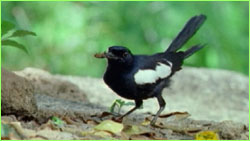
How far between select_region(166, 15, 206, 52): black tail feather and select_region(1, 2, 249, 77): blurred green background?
2.85 m

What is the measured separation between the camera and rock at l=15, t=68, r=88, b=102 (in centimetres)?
626

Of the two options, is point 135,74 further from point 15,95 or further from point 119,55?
point 15,95

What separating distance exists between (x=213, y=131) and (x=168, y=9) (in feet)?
15.9

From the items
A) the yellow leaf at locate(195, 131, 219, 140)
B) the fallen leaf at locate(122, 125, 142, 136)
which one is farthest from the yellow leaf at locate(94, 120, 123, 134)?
the yellow leaf at locate(195, 131, 219, 140)

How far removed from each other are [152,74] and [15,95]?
112 cm

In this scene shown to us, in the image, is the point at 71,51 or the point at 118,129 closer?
the point at 118,129

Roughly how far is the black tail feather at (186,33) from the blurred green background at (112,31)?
2.85 metres

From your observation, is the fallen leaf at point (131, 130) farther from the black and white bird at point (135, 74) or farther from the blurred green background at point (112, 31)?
the blurred green background at point (112, 31)

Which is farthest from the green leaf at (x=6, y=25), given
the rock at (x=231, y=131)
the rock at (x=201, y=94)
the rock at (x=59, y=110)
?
the rock at (x=201, y=94)

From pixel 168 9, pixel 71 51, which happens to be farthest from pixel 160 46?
pixel 71 51

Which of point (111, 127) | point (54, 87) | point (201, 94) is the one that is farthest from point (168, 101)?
point (111, 127)

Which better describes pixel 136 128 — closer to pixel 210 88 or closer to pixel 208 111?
pixel 208 111

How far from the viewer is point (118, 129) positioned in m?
4.00

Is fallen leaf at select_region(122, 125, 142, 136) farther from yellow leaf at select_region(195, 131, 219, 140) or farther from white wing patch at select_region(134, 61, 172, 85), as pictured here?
white wing patch at select_region(134, 61, 172, 85)
